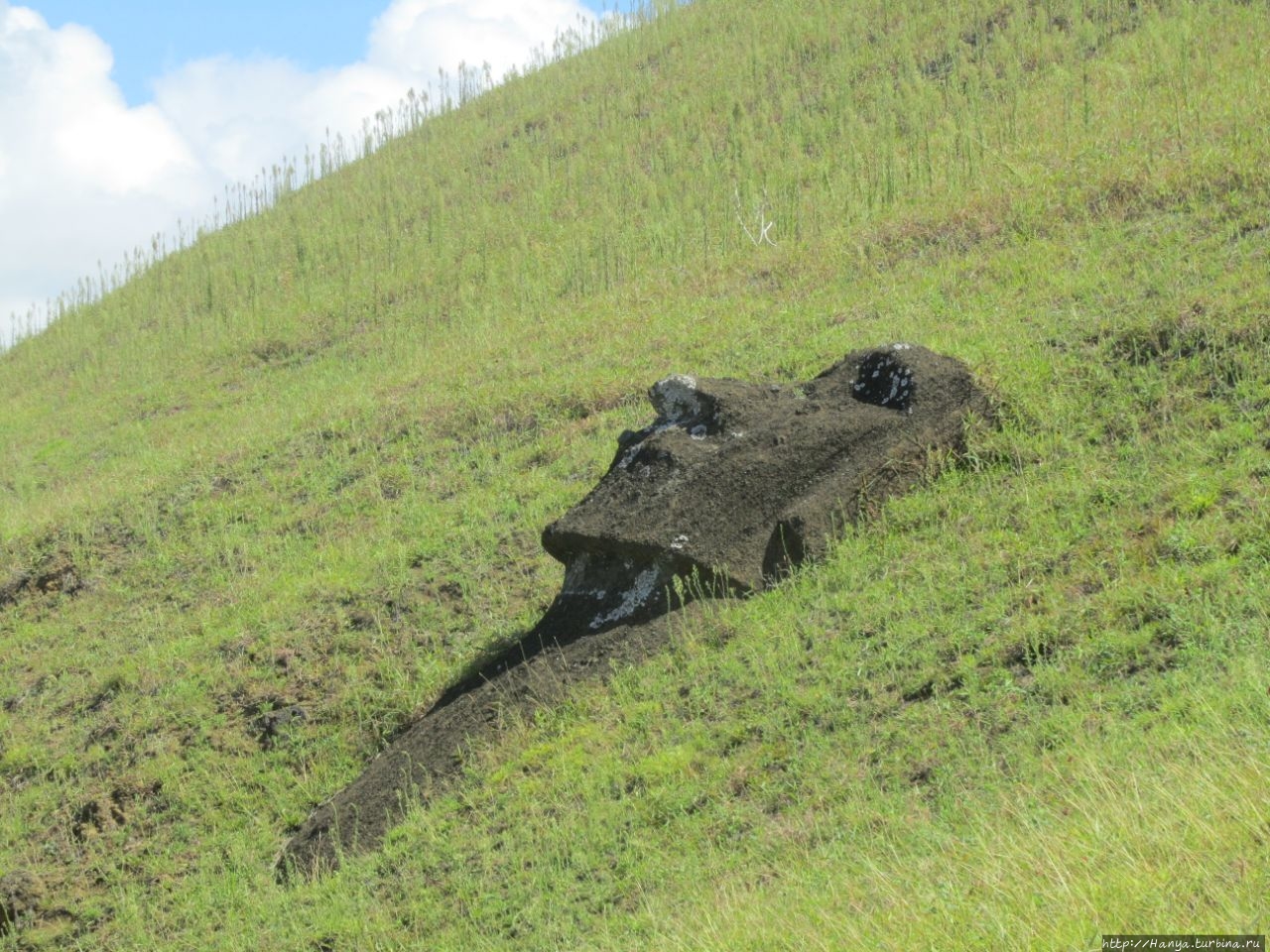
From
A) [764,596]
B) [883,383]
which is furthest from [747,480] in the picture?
[883,383]

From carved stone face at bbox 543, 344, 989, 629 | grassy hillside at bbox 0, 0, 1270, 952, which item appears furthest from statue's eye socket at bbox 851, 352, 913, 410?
grassy hillside at bbox 0, 0, 1270, 952

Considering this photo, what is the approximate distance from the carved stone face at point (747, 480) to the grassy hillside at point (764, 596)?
353 millimetres

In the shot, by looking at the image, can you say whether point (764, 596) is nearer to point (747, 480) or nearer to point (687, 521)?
point (687, 521)

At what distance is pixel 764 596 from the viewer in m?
9.15

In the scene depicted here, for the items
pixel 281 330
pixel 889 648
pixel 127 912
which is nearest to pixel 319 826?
pixel 127 912

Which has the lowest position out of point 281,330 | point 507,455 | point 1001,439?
point 1001,439

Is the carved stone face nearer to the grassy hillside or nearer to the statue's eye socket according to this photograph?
the statue's eye socket

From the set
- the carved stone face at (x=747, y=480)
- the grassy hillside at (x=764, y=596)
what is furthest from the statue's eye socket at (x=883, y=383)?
the grassy hillside at (x=764, y=596)

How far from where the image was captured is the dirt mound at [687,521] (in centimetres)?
901

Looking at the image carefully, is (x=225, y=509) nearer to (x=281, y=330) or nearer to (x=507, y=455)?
(x=507, y=455)

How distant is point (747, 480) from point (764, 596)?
3.46 ft

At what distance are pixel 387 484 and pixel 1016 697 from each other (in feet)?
30.5

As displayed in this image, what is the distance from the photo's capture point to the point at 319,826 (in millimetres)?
8859

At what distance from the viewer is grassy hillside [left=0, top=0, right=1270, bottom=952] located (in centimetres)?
574
